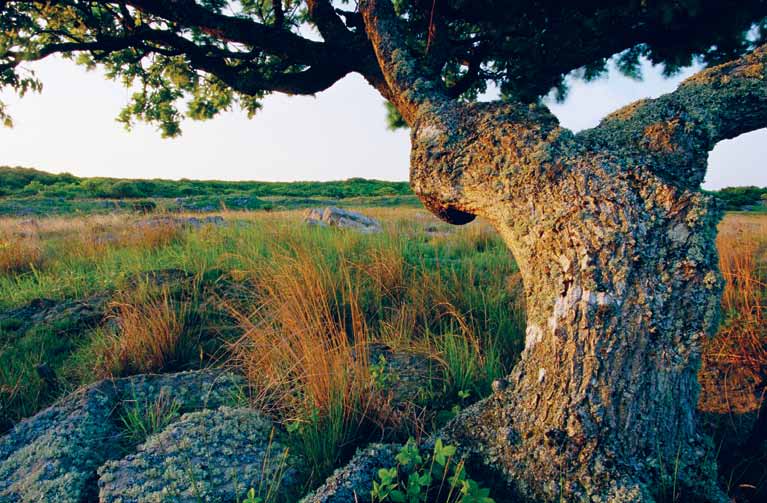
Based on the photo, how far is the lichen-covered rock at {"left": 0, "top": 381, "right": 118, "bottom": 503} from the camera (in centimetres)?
195

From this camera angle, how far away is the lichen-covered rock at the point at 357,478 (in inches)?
68.2

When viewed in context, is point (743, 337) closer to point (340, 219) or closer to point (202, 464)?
point (202, 464)

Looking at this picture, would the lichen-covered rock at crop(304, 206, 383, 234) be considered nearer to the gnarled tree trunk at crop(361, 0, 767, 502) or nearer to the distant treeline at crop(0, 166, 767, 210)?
the gnarled tree trunk at crop(361, 0, 767, 502)

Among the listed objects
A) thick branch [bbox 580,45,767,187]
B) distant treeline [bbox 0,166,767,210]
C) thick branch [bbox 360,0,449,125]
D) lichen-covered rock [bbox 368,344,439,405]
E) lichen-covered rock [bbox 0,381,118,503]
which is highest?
thick branch [bbox 360,0,449,125]

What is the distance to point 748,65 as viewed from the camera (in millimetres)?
2121

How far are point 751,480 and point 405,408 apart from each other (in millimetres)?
1527

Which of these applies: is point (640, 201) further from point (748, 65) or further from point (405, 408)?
point (405, 408)

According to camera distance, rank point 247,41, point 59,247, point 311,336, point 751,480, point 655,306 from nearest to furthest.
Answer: point 655,306, point 751,480, point 311,336, point 247,41, point 59,247

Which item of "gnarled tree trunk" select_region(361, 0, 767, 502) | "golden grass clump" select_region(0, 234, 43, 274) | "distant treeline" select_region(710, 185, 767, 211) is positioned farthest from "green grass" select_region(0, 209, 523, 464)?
"distant treeline" select_region(710, 185, 767, 211)

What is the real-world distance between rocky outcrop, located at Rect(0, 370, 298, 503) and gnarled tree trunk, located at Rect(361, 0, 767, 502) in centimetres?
94

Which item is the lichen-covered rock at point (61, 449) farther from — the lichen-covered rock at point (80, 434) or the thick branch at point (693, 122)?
the thick branch at point (693, 122)

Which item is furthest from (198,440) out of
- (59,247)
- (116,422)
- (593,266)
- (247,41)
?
(59,247)

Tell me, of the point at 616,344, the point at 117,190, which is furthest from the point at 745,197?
the point at 117,190

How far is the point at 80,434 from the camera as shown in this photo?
7.45 feet
